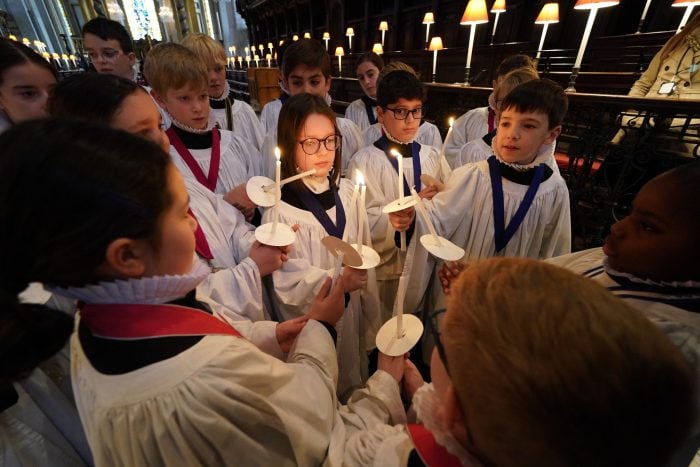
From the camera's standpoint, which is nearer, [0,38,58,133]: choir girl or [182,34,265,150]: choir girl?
[0,38,58,133]: choir girl

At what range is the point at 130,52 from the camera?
3.70 m

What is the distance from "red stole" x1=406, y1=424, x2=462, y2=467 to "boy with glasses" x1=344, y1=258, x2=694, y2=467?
103 mm

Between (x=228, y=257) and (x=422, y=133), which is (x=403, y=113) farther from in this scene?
(x=228, y=257)

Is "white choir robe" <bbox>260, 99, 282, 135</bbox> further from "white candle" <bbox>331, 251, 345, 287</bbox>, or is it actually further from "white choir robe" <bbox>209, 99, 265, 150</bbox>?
"white candle" <bbox>331, 251, 345, 287</bbox>

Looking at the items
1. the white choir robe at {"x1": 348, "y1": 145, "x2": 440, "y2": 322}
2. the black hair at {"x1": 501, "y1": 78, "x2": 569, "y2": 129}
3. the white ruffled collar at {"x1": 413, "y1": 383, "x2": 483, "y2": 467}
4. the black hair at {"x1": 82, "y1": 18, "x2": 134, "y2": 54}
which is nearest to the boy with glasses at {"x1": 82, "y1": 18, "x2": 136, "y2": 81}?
the black hair at {"x1": 82, "y1": 18, "x2": 134, "y2": 54}

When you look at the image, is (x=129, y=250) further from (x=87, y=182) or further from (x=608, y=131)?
(x=608, y=131)

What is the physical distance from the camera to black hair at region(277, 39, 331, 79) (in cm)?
291

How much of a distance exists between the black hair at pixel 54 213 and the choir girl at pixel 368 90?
3633mm

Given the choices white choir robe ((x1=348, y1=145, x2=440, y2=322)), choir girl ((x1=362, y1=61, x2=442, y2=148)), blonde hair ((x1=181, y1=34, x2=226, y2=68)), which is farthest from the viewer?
choir girl ((x1=362, y1=61, x2=442, y2=148))

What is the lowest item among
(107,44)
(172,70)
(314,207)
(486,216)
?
(486,216)

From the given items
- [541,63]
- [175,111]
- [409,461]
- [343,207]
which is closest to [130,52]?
[175,111]

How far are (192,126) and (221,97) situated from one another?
1652 mm

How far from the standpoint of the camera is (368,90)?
4.09 meters

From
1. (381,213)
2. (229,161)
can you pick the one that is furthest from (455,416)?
(229,161)
